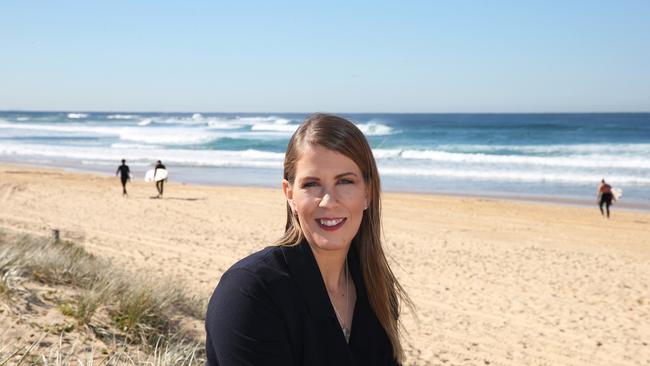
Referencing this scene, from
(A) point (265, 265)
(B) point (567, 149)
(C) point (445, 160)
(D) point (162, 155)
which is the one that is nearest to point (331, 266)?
(A) point (265, 265)

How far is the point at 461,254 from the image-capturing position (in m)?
12.6

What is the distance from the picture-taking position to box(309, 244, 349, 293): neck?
2.18m

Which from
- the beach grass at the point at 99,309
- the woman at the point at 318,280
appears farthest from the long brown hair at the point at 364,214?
the beach grass at the point at 99,309

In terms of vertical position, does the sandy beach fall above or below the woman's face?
below

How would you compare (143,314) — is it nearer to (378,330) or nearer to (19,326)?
(19,326)

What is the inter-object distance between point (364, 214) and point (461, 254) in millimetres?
10591

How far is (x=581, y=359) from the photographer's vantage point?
6969 mm

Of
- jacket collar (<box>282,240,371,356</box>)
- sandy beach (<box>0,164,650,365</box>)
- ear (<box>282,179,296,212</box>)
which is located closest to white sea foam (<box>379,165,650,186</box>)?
sandy beach (<box>0,164,650,365</box>)

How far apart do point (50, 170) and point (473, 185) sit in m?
18.7

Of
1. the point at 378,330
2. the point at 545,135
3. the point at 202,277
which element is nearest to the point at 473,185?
the point at 202,277

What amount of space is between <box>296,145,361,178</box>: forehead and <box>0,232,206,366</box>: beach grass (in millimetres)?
1835

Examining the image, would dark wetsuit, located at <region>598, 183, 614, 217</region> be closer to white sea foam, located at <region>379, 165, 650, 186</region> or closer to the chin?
white sea foam, located at <region>379, 165, 650, 186</region>

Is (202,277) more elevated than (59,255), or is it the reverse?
(59,255)

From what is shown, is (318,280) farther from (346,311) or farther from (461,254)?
(461,254)
